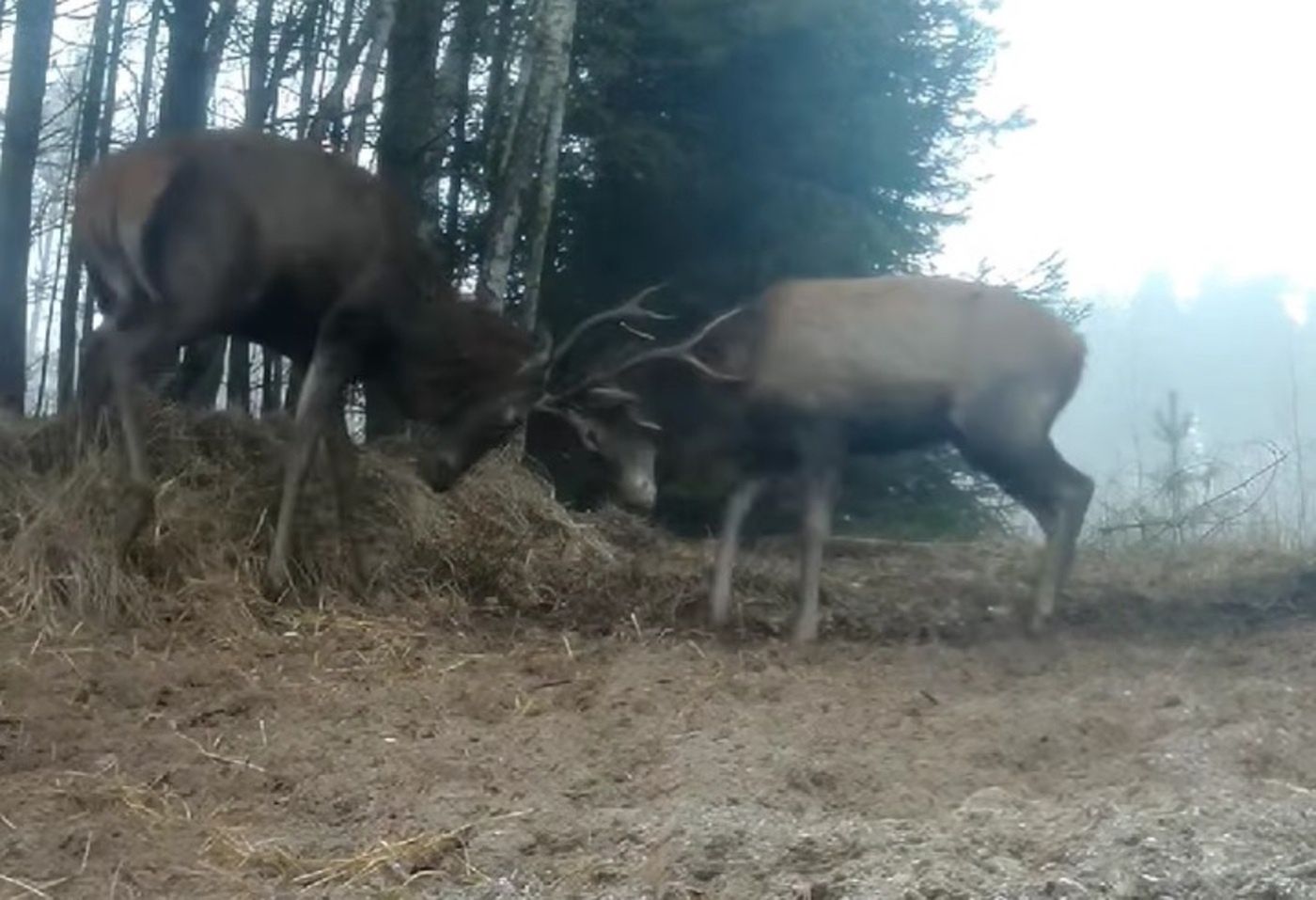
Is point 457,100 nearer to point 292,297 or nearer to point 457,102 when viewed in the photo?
point 457,102

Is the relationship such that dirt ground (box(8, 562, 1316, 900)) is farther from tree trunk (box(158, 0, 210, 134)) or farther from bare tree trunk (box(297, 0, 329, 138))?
bare tree trunk (box(297, 0, 329, 138))

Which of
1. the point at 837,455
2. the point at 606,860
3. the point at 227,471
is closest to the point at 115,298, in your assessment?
the point at 227,471

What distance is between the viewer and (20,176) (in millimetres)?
11773

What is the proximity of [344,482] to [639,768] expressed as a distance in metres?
3.91

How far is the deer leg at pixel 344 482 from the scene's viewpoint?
8.62 m

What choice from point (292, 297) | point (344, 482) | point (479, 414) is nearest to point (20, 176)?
point (292, 297)

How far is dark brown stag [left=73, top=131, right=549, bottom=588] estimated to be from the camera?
815 cm

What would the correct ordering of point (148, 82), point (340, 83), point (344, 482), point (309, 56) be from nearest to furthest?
point (344, 482)
point (340, 83)
point (309, 56)
point (148, 82)

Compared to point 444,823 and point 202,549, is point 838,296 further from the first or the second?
point 444,823

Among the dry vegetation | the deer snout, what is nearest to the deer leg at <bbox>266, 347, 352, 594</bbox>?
the dry vegetation

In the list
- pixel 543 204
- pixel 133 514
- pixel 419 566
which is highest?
pixel 543 204

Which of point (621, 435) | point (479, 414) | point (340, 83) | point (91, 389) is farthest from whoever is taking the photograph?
point (340, 83)

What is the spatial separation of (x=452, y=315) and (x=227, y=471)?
4.31 feet

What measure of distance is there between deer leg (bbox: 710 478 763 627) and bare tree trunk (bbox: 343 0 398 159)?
4.32 m
